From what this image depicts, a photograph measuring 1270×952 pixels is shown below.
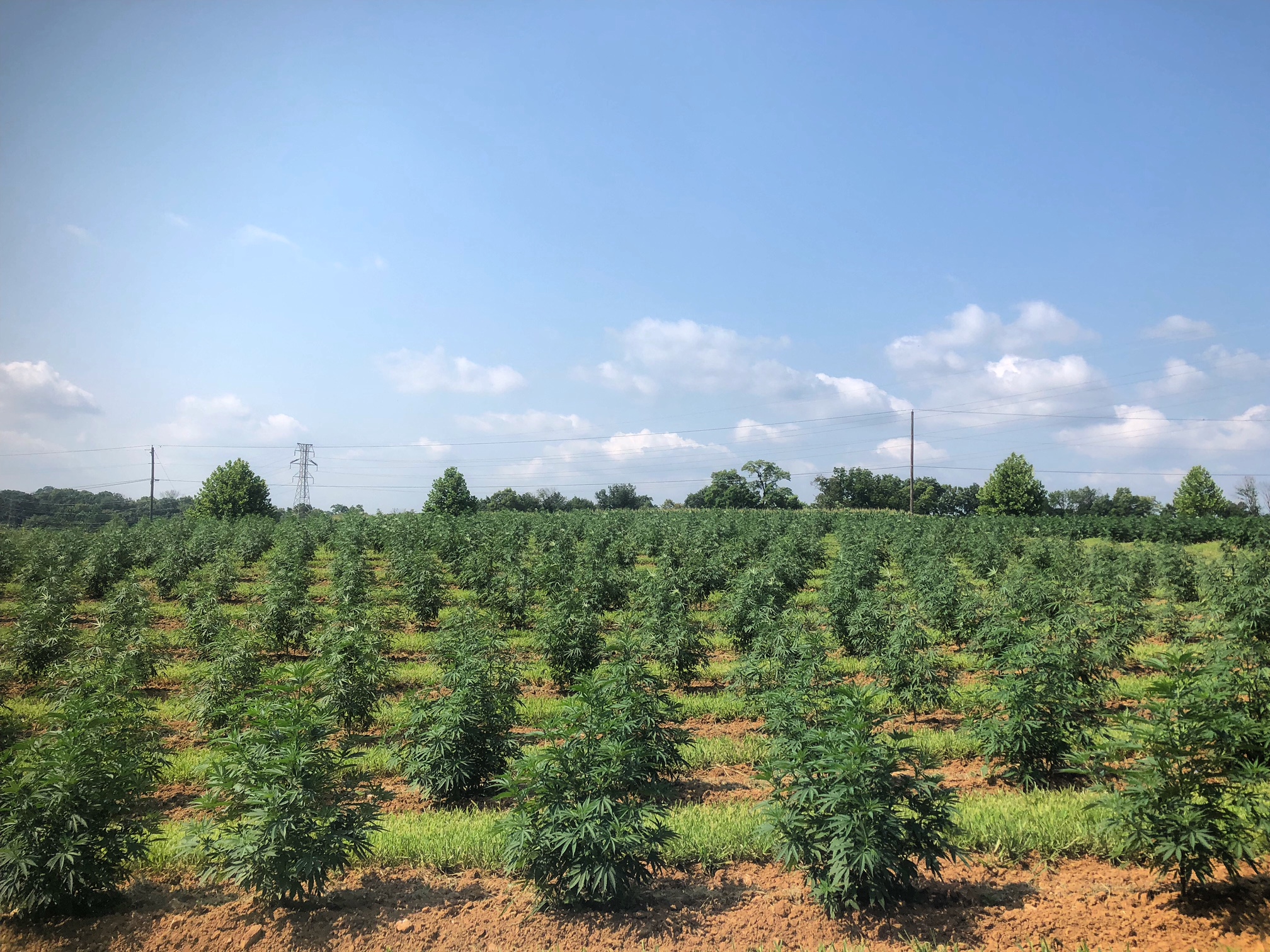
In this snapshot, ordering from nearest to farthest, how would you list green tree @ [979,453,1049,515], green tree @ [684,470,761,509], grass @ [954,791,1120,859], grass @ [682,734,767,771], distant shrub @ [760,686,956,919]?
1. distant shrub @ [760,686,956,919]
2. grass @ [954,791,1120,859]
3. grass @ [682,734,767,771]
4. green tree @ [979,453,1049,515]
5. green tree @ [684,470,761,509]

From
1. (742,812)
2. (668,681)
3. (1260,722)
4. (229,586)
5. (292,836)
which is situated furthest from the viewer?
(229,586)

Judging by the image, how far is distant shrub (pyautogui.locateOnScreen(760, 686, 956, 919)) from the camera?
5.30 meters

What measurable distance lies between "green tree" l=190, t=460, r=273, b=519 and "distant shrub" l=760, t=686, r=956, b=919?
6873cm

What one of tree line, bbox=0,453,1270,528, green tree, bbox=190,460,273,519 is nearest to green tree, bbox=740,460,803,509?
tree line, bbox=0,453,1270,528

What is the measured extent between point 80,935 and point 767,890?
633cm

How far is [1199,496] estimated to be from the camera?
8806 centimetres

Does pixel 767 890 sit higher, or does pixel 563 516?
pixel 563 516

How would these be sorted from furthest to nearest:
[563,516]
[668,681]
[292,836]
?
[563,516], [668,681], [292,836]

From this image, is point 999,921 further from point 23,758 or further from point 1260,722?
point 23,758

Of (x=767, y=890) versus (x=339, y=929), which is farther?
(x=767, y=890)

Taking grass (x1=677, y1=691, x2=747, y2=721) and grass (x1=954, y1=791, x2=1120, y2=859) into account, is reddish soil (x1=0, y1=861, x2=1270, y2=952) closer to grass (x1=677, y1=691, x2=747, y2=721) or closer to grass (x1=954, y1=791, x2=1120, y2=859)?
grass (x1=954, y1=791, x2=1120, y2=859)

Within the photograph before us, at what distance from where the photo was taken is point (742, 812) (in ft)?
26.8

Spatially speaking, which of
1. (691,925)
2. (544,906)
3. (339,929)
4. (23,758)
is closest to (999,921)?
(691,925)

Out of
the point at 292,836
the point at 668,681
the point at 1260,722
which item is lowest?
the point at 668,681
